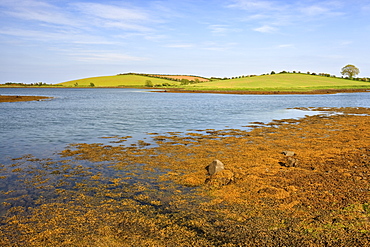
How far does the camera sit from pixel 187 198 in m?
Answer: 9.70

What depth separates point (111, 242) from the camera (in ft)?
22.8

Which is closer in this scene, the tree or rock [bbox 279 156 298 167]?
rock [bbox 279 156 298 167]

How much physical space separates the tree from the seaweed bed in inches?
6966

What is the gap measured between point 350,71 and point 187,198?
617ft

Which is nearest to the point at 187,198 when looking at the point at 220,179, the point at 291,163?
the point at 220,179

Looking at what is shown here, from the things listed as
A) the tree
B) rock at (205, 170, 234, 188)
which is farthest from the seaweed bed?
the tree

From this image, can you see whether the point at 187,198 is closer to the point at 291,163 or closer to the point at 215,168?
the point at 215,168

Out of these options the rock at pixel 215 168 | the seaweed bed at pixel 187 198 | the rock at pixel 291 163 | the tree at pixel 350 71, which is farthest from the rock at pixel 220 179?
the tree at pixel 350 71

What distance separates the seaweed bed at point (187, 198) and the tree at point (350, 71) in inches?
6966

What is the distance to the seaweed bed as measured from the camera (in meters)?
7.21

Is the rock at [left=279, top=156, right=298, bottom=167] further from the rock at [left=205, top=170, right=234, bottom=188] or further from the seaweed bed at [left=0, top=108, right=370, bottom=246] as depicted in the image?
the rock at [left=205, top=170, right=234, bottom=188]

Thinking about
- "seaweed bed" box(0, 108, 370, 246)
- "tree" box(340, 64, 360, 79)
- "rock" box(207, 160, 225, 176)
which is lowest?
"seaweed bed" box(0, 108, 370, 246)

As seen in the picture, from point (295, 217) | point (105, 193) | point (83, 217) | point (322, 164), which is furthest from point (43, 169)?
point (322, 164)

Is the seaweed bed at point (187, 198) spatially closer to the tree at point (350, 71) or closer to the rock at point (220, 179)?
the rock at point (220, 179)
